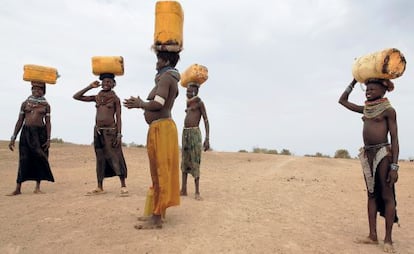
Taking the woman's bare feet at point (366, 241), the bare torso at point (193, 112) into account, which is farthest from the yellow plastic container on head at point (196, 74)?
the woman's bare feet at point (366, 241)

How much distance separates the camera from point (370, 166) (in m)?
5.20

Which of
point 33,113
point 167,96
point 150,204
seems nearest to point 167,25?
point 167,96

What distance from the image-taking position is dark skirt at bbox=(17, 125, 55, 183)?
7.93m

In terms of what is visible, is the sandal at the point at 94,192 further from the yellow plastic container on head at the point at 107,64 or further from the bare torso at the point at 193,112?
the yellow plastic container on head at the point at 107,64

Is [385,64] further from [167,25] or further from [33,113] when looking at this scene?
[33,113]

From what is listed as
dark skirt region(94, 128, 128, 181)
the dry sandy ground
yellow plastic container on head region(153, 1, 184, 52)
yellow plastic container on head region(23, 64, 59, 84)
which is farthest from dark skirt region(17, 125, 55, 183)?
yellow plastic container on head region(153, 1, 184, 52)

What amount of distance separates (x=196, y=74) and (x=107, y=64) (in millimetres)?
1635

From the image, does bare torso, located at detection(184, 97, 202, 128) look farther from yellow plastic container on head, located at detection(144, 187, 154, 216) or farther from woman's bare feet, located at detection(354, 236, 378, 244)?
woman's bare feet, located at detection(354, 236, 378, 244)

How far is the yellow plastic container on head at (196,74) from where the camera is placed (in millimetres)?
7566

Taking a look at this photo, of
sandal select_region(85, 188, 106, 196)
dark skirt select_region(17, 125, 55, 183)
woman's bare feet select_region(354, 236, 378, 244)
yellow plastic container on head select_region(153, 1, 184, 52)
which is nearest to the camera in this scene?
yellow plastic container on head select_region(153, 1, 184, 52)

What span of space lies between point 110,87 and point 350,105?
4.30 meters

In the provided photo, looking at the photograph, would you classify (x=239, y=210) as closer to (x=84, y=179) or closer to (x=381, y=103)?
(x=381, y=103)

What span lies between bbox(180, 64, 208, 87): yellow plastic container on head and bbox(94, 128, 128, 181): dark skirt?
67.7 inches

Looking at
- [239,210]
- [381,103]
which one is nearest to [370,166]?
[381,103]
